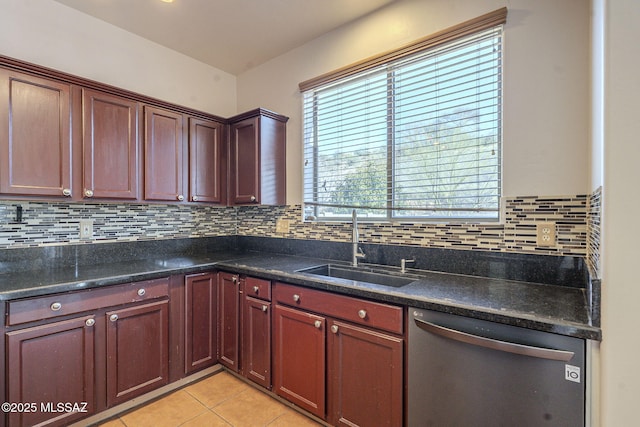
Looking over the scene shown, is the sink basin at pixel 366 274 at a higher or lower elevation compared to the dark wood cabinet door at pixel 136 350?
higher

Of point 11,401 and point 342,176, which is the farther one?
point 342,176

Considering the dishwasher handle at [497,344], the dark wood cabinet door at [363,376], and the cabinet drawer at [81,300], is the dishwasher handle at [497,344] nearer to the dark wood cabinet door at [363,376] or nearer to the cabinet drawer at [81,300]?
the dark wood cabinet door at [363,376]

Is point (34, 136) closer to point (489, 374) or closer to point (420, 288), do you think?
point (420, 288)

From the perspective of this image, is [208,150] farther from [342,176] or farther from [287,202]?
[342,176]

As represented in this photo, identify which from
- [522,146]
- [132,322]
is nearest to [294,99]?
[522,146]

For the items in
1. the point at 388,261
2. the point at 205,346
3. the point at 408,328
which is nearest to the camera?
the point at 408,328

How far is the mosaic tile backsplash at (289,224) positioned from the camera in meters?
1.52

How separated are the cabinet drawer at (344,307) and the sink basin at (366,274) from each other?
19 centimetres

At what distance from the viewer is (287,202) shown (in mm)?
2762

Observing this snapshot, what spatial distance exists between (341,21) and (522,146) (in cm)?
158

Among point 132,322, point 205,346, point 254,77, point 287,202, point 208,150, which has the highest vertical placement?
point 254,77

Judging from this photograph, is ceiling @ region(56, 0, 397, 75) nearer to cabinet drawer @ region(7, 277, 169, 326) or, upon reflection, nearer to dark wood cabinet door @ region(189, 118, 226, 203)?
dark wood cabinet door @ region(189, 118, 226, 203)

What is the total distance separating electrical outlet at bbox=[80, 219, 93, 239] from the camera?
2.19m

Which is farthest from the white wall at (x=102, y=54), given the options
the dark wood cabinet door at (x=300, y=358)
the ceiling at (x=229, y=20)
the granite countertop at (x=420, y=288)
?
the dark wood cabinet door at (x=300, y=358)
